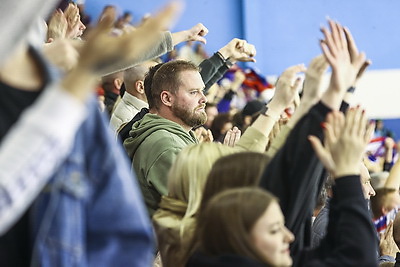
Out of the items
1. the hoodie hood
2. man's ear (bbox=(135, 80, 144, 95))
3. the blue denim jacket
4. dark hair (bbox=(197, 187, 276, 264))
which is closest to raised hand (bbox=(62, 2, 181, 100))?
the blue denim jacket

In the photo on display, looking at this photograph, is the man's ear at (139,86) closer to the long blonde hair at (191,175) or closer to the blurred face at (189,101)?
the blurred face at (189,101)

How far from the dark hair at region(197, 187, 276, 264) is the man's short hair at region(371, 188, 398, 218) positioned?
234 cm

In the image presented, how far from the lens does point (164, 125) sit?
312 centimetres

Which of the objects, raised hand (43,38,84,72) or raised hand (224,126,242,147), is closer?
raised hand (43,38,84,72)

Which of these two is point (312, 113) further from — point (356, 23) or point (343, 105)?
point (356, 23)

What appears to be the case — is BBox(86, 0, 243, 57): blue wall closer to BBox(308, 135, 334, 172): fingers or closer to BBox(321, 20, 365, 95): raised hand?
BBox(321, 20, 365, 95): raised hand

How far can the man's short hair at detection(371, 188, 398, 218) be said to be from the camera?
4039 mm

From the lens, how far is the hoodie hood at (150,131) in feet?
10.2

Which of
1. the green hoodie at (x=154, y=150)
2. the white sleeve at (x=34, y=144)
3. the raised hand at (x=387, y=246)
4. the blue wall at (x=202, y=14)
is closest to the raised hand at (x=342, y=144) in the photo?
the white sleeve at (x=34, y=144)

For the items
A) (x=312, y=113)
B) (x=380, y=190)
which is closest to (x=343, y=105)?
(x=312, y=113)

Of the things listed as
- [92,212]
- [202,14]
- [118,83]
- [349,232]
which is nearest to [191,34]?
[118,83]

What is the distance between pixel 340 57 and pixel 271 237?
1.59 feet

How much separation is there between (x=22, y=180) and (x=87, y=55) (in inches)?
8.8

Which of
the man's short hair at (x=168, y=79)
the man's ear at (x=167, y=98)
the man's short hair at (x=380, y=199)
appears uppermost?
the man's short hair at (x=168, y=79)
